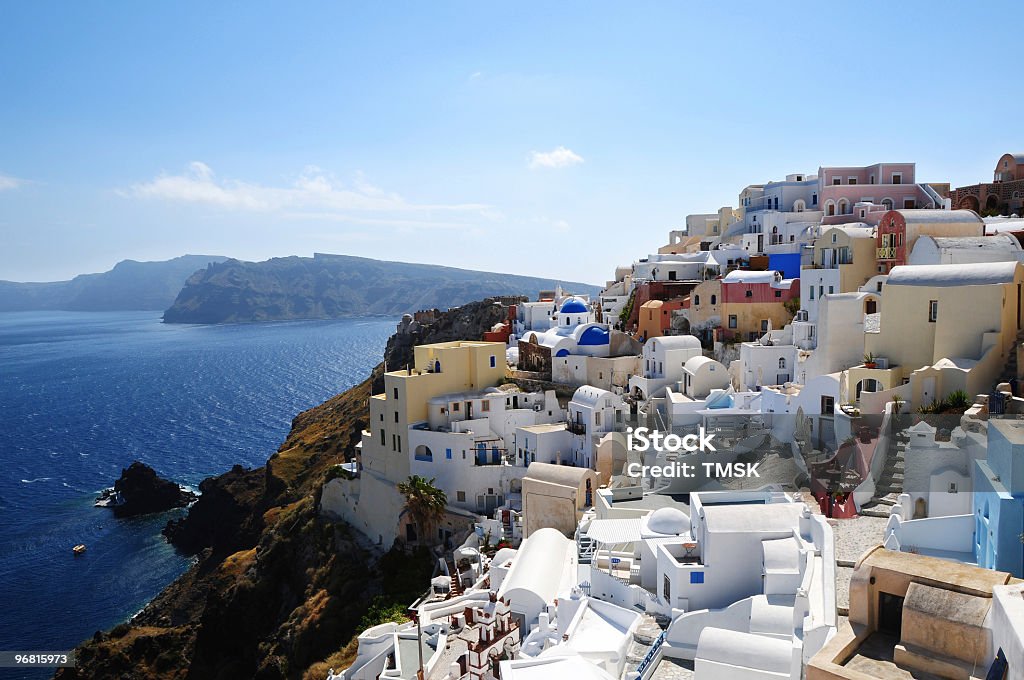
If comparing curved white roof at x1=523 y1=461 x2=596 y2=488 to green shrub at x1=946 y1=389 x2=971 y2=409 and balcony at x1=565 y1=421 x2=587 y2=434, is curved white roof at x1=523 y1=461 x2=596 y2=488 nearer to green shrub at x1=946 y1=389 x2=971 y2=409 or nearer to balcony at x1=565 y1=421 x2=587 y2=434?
balcony at x1=565 y1=421 x2=587 y2=434

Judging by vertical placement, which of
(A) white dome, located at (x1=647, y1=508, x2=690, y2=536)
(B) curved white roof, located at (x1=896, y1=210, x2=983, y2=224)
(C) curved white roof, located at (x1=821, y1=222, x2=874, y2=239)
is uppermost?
(B) curved white roof, located at (x1=896, y1=210, x2=983, y2=224)

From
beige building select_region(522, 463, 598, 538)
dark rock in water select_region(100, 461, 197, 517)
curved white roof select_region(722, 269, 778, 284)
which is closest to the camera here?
beige building select_region(522, 463, 598, 538)

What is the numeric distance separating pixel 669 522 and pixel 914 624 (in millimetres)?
11714

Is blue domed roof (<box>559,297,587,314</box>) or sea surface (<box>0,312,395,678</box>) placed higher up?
blue domed roof (<box>559,297,587,314</box>)

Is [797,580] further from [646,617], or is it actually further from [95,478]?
[95,478]

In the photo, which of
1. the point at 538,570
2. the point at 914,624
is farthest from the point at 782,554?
the point at 538,570

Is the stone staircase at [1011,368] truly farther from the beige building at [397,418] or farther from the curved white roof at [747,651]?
the beige building at [397,418]

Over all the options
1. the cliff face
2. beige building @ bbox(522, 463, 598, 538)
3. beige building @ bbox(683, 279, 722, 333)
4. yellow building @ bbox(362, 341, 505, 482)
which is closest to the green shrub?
beige building @ bbox(522, 463, 598, 538)

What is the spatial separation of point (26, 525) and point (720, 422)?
54921mm

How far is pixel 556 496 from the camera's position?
28.0 meters

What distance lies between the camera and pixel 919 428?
1891cm

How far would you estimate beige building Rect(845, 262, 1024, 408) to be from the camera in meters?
21.0

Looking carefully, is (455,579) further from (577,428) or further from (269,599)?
(269,599)

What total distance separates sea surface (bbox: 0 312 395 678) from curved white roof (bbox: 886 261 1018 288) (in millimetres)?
44519
